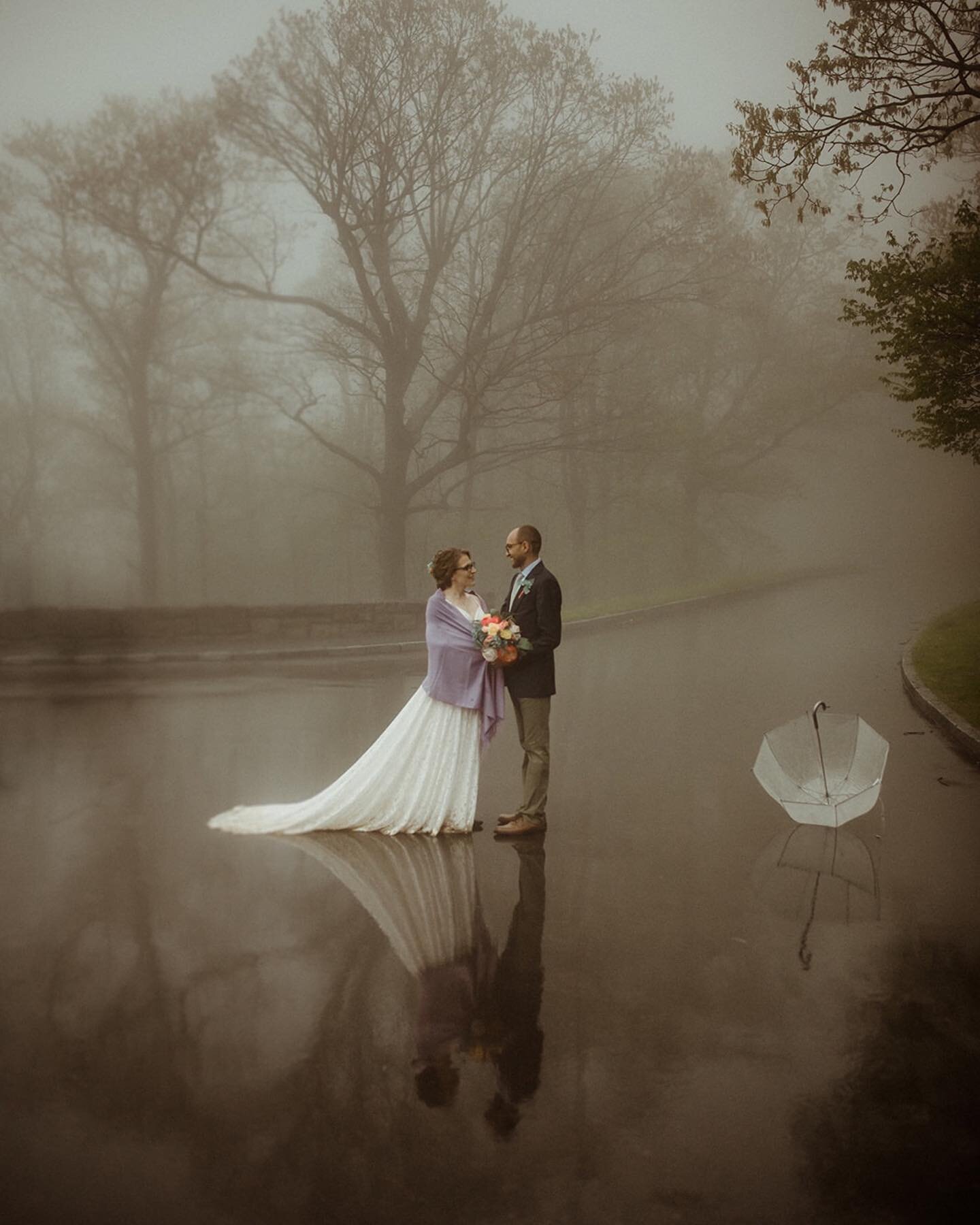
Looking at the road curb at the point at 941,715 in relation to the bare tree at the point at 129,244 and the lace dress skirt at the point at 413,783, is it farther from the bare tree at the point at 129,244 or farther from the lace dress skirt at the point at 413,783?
the bare tree at the point at 129,244

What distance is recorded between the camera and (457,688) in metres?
7.62

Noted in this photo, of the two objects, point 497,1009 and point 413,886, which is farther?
point 413,886

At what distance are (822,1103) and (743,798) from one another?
16.6ft

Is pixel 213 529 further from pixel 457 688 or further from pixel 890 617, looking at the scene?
pixel 457 688

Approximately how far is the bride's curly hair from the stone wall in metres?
13.8

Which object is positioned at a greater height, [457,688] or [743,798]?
[457,688]

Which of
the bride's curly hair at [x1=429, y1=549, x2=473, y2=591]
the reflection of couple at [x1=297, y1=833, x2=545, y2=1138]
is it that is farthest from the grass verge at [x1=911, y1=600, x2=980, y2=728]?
the reflection of couple at [x1=297, y1=833, x2=545, y2=1138]

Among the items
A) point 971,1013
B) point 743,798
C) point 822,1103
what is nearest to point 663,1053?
point 822,1103

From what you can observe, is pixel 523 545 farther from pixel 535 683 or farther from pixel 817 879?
pixel 817 879

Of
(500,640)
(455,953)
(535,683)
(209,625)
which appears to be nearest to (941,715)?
(535,683)

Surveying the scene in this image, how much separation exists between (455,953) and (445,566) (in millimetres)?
3104

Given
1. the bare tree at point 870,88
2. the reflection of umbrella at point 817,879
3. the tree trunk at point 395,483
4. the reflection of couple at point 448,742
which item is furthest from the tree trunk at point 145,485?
the reflection of umbrella at point 817,879

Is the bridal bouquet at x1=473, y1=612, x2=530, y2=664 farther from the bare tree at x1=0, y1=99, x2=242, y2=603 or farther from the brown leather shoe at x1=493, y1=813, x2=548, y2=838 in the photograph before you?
the bare tree at x1=0, y1=99, x2=242, y2=603

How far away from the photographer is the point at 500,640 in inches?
293
